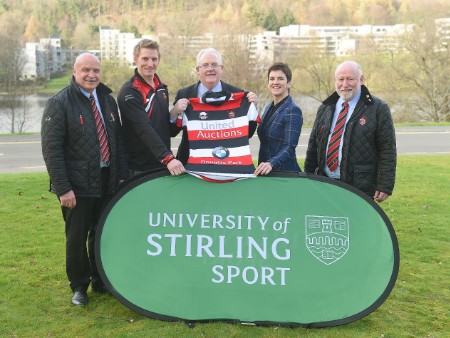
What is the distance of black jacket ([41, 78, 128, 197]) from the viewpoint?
4.02 meters

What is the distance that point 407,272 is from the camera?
17.8ft

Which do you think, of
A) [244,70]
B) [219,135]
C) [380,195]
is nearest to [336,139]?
[380,195]

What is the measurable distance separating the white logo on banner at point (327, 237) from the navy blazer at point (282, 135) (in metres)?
0.52

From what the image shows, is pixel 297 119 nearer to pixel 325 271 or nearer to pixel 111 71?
pixel 325 271

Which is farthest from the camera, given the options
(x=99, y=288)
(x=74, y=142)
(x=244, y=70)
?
(x=244, y=70)

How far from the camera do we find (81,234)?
4340 millimetres

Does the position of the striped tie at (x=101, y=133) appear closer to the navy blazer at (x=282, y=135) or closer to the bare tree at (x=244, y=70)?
the navy blazer at (x=282, y=135)

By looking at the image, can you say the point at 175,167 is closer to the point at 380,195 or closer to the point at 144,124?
the point at 144,124

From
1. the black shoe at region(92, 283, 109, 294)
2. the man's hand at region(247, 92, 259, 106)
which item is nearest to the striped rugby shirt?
the man's hand at region(247, 92, 259, 106)

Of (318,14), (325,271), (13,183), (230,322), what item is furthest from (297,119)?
(318,14)

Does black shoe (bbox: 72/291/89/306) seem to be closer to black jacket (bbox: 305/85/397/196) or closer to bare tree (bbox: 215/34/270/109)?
black jacket (bbox: 305/85/397/196)

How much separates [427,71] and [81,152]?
28.7 metres

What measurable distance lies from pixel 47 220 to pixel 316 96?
2806 cm

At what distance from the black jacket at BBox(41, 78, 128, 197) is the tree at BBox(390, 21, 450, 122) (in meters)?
27.7
